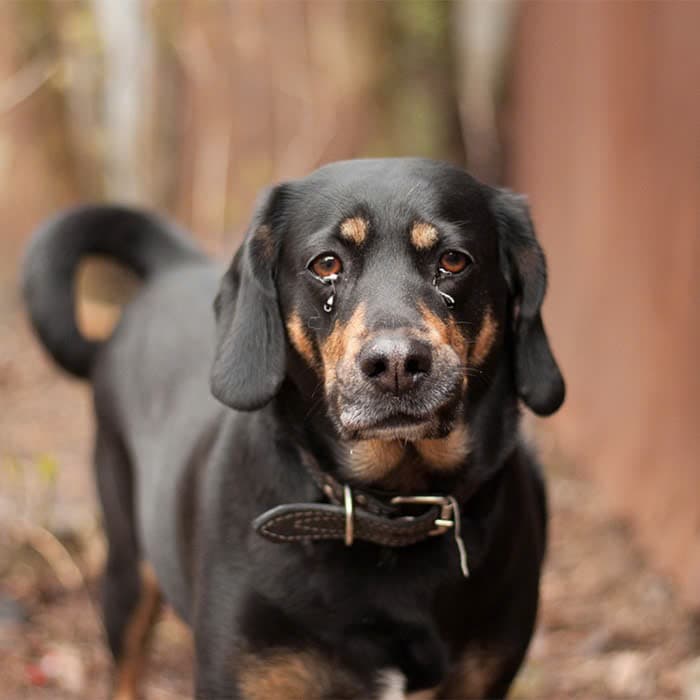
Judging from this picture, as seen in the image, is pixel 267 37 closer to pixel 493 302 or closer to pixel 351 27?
pixel 351 27

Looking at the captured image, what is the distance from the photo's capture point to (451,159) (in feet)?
27.1

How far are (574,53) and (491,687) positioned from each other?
427cm

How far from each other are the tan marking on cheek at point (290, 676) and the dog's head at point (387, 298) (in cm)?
52

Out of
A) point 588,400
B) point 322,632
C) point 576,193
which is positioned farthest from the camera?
point 576,193

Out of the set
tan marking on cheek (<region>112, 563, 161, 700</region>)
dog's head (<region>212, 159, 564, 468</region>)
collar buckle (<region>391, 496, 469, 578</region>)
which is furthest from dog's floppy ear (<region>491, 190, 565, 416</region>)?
tan marking on cheek (<region>112, 563, 161, 700</region>)

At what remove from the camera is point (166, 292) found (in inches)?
162

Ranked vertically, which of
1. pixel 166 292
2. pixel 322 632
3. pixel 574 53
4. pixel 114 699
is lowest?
pixel 114 699

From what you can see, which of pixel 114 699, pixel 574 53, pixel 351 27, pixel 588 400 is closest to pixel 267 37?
pixel 351 27

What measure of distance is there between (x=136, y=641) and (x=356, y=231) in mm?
1814

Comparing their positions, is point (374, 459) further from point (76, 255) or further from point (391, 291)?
point (76, 255)

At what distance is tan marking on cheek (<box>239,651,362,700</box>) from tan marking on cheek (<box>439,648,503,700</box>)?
10.0 inches

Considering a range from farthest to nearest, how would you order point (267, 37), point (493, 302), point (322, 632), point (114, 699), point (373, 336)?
point (267, 37) < point (114, 699) < point (493, 302) < point (322, 632) < point (373, 336)

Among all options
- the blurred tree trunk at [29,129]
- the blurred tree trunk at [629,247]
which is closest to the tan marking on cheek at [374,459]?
the blurred tree trunk at [629,247]

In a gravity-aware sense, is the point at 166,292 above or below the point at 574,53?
below
